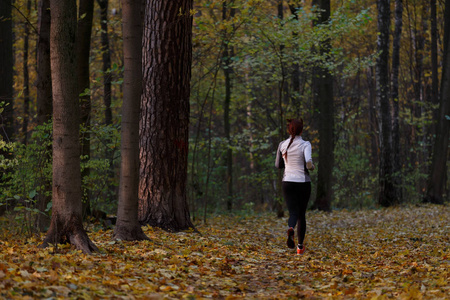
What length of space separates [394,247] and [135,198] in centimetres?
511

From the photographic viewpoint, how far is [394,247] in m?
9.35

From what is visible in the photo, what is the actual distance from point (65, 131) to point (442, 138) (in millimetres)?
15339

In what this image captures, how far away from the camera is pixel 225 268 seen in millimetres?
6438

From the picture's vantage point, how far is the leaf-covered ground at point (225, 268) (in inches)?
181

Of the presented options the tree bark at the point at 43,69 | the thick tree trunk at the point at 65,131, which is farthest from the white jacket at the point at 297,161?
the tree bark at the point at 43,69

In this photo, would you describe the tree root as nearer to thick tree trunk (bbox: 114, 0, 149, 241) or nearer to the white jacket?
thick tree trunk (bbox: 114, 0, 149, 241)

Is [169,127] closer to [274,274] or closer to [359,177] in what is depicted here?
[274,274]

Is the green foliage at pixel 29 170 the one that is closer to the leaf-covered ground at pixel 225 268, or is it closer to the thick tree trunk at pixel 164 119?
the leaf-covered ground at pixel 225 268

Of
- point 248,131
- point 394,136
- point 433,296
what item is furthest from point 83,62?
point 394,136

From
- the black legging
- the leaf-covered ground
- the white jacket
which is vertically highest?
the white jacket

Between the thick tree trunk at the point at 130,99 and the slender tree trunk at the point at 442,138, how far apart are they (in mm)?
13355

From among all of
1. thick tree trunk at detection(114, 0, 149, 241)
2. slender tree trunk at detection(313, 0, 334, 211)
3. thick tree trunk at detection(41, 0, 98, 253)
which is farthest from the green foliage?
slender tree trunk at detection(313, 0, 334, 211)

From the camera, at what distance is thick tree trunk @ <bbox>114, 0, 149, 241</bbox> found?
7.09 meters

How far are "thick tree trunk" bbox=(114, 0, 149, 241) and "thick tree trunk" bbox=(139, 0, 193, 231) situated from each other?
1.68m
